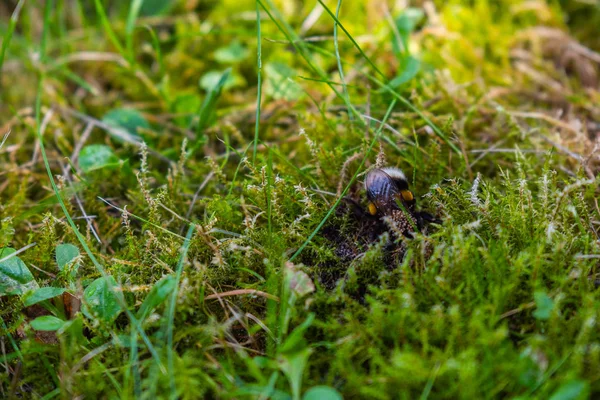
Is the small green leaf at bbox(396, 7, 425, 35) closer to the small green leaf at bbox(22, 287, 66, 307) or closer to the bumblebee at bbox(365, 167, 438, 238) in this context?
the bumblebee at bbox(365, 167, 438, 238)

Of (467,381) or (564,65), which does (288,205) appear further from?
(564,65)

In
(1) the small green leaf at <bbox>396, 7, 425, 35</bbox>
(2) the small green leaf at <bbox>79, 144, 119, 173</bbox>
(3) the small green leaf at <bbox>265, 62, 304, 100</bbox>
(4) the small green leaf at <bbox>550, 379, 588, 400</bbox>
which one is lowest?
(4) the small green leaf at <bbox>550, 379, 588, 400</bbox>

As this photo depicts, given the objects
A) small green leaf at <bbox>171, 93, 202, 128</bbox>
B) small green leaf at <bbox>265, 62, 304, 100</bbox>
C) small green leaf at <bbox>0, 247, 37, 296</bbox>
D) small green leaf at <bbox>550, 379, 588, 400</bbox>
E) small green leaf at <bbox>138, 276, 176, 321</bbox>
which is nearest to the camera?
small green leaf at <bbox>550, 379, 588, 400</bbox>

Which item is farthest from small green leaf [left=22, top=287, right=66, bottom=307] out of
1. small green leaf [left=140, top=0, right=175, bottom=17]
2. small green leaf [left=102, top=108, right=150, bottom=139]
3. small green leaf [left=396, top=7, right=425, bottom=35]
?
small green leaf [left=140, top=0, right=175, bottom=17]

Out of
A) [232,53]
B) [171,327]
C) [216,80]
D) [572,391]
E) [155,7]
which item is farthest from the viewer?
[155,7]

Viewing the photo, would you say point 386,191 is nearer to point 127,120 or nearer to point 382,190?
point 382,190

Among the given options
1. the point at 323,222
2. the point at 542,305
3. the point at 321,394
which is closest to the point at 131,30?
the point at 323,222
